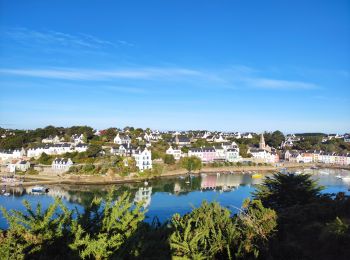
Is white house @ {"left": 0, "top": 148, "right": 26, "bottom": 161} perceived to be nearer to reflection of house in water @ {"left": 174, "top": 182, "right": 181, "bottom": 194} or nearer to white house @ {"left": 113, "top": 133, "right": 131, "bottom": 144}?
white house @ {"left": 113, "top": 133, "right": 131, "bottom": 144}

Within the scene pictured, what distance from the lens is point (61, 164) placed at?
1383 inches

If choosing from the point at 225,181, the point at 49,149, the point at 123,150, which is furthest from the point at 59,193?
the point at 49,149

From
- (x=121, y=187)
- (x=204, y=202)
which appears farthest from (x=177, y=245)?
(x=121, y=187)

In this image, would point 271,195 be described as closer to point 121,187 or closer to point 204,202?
point 204,202

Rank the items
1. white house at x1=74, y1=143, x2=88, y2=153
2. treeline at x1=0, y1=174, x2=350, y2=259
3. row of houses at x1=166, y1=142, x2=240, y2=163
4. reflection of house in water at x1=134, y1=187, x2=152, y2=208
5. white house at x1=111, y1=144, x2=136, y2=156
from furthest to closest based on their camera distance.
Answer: row of houses at x1=166, y1=142, x2=240, y2=163 < white house at x1=74, y1=143, x2=88, y2=153 < white house at x1=111, y1=144, x2=136, y2=156 < reflection of house in water at x1=134, y1=187, x2=152, y2=208 < treeline at x1=0, y1=174, x2=350, y2=259

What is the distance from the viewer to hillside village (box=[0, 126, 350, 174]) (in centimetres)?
3662

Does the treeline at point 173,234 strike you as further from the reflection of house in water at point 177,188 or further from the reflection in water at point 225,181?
the reflection in water at point 225,181

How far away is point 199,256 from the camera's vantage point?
5.24 metres

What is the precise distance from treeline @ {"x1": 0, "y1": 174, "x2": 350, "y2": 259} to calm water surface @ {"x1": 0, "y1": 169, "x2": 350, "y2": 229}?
38.1 ft

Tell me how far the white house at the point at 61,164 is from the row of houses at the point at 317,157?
112 feet

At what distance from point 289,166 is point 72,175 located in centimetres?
2947

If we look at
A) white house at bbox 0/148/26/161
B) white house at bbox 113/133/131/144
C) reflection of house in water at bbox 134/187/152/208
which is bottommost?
reflection of house in water at bbox 134/187/152/208

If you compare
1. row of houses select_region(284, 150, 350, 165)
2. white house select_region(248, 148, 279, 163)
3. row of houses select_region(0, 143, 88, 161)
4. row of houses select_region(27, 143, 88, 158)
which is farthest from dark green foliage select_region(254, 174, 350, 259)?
row of houses select_region(284, 150, 350, 165)

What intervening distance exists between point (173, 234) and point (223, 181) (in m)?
30.3
